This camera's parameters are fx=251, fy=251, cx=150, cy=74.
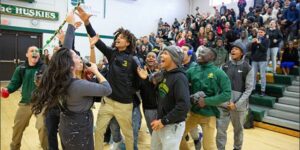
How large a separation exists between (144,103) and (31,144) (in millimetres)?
2104

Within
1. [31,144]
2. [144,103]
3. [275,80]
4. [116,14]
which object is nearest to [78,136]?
[144,103]

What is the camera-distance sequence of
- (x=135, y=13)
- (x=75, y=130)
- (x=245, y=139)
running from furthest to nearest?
1. (x=135, y=13)
2. (x=245, y=139)
3. (x=75, y=130)

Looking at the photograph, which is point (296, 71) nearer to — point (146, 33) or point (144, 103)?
point (144, 103)

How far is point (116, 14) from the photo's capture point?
1363 centimetres

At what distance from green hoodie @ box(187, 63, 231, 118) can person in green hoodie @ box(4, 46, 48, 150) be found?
2003mm

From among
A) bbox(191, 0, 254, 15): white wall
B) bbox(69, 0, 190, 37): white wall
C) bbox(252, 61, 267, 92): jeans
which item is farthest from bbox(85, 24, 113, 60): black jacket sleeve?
bbox(191, 0, 254, 15): white wall

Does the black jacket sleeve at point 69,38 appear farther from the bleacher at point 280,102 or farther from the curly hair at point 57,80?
the bleacher at point 280,102

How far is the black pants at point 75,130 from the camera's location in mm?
1993

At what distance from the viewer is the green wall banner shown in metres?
10.6

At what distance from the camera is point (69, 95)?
1.94 m

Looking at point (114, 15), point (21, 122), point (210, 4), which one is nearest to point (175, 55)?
point (21, 122)

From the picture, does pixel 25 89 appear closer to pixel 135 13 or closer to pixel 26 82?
pixel 26 82

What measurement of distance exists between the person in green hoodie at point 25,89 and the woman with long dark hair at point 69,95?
134 cm

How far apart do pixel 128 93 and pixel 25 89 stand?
141 cm
